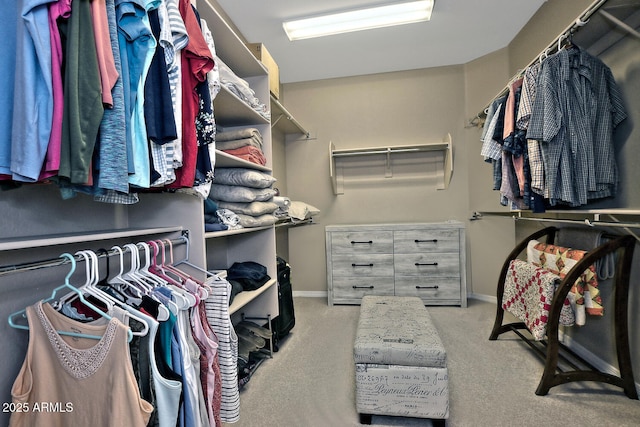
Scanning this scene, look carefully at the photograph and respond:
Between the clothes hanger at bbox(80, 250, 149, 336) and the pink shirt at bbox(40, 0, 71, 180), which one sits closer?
the pink shirt at bbox(40, 0, 71, 180)

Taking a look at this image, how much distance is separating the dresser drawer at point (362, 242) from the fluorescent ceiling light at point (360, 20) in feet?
5.95

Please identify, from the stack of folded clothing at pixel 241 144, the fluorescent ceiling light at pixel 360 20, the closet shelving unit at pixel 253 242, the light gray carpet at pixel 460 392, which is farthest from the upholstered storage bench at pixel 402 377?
the fluorescent ceiling light at pixel 360 20

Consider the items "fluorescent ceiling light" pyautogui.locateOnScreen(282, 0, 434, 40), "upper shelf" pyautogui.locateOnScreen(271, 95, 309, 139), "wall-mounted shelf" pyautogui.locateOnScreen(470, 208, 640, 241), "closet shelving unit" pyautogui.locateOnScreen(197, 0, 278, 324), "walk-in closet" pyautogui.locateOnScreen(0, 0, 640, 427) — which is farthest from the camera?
"upper shelf" pyautogui.locateOnScreen(271, 95, 309, 139)

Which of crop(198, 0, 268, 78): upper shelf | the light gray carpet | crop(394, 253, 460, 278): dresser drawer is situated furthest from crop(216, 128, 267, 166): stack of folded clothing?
crop(394, 253, 460, 278): dresser drawer

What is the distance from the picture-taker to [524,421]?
136 centimetres

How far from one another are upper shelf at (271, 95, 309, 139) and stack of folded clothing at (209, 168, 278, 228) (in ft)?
3.01

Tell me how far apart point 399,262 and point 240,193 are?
1827 millimetres

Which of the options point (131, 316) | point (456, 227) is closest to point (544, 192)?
point (456, 227)

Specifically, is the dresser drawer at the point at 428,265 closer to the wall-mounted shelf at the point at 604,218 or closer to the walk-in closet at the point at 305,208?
the walk-in closet at the point at 305,208

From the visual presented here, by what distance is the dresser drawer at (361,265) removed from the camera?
2957mm

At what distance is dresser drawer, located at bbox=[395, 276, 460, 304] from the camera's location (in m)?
2.88

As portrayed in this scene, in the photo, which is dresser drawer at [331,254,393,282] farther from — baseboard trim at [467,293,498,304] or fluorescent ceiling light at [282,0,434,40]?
fluorescent ceiling light at [282,0,434,40]

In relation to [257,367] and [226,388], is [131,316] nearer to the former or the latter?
[226,388]

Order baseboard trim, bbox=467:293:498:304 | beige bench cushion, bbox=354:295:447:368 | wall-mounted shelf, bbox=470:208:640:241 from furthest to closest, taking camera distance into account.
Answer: baseboard trim, bbox=467:293:498:304 < beige bench cushion, bbox=354:295:447:368 < wall-mounted shelf, bbox=470:208:640:241
